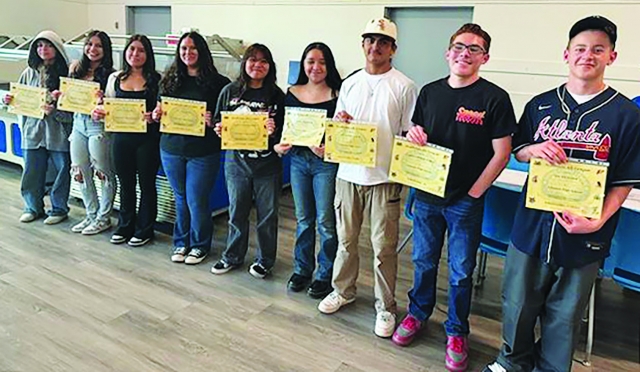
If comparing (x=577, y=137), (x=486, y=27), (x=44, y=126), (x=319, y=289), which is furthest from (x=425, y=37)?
(x=577, y=137)

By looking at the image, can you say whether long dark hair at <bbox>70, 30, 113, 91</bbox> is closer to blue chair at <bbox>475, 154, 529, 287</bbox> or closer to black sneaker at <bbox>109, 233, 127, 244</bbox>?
black sneaker at <bbox>109, 233, 127, 244</bbox>

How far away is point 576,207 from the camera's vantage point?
1.65m

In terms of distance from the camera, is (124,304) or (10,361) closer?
(10,361)

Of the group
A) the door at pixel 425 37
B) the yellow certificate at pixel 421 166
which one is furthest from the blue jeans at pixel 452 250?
the door at pixel 425 37

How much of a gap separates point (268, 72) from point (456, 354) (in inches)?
63.3

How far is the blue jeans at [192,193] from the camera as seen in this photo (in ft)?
9.27

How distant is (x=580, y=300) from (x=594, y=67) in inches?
31.2

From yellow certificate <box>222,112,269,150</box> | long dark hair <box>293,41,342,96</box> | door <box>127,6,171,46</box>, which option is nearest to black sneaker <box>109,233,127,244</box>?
yellow certificate <box>222,112,269,150</box>

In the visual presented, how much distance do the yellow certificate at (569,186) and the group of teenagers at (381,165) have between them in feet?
0.13

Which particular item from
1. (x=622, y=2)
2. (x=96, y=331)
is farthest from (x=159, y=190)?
(x=622, y=2)

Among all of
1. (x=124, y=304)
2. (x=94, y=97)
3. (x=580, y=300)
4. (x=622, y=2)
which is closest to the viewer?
(x=580, y=300)

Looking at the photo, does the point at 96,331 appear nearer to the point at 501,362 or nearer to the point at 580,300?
the point at 501,362

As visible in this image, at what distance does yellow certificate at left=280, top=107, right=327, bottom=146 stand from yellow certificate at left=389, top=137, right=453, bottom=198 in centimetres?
40

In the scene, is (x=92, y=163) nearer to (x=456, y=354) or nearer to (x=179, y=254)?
(x=179, y=254)
